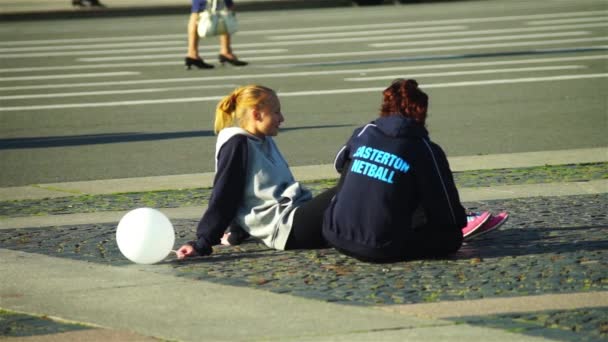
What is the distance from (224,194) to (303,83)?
919 cm

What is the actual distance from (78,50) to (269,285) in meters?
15.5

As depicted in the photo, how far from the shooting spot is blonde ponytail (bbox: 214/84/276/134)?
22.5 feet

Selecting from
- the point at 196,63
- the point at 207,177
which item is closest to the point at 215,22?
the point at 196,63

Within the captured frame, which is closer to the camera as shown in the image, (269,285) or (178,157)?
(269,285)

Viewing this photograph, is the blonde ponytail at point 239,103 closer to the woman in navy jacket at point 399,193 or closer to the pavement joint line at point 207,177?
the woman in navy jacket at point 399,193

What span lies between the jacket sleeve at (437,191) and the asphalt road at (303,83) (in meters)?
4.12

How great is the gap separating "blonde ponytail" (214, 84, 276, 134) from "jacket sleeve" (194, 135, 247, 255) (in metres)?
0.14

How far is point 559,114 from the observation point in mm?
12758

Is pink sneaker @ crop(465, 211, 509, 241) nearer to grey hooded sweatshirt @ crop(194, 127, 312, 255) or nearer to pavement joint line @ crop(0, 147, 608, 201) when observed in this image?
grey hooded sweatshirt @ crop(194, 127, 312, 255)

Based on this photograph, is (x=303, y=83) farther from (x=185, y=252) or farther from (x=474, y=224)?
(x=185, y=252)

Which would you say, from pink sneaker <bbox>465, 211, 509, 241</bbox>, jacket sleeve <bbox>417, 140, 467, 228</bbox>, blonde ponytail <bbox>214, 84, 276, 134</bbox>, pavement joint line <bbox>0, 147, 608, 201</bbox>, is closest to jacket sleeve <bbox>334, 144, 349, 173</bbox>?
jacket sleeve <bbox>417, 140, 467, 228</bbox>

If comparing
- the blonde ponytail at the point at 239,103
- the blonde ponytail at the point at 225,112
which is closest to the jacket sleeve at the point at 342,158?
the blonde ponytail at the point at 239,103

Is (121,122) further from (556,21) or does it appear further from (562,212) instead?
(556,21)

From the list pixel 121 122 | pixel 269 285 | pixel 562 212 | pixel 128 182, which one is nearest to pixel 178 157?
pixel 128 182
